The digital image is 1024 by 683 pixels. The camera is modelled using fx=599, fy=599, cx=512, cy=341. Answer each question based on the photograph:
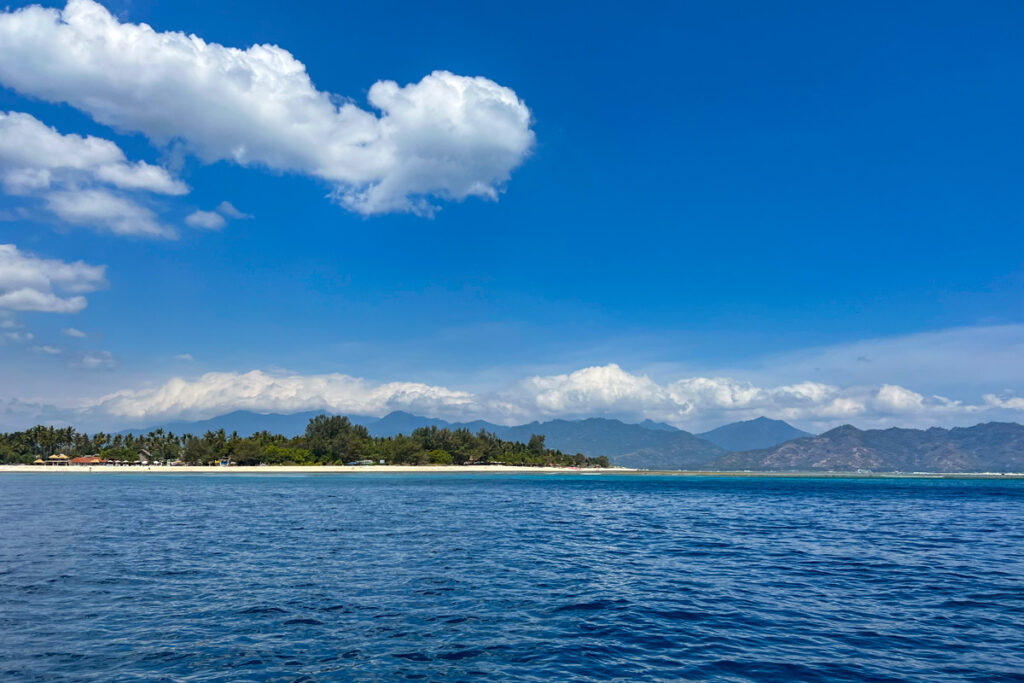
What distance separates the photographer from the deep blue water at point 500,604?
1736 cm

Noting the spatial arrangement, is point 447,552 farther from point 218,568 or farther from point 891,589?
point 891,589

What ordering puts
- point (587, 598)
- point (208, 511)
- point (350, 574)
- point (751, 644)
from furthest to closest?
point (208, 511), point (350, 574), point (587, 598), point (751, 644)

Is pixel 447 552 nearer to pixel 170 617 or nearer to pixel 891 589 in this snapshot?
pixel 170 617

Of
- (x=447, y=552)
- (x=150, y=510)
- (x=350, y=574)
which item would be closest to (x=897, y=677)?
(x=350, y=574)

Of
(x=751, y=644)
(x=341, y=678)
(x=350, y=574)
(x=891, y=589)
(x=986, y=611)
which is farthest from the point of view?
(x=350, y=574)

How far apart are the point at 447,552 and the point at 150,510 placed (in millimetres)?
45544

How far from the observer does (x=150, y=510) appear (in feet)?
216

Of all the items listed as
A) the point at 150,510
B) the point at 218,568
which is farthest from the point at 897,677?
the point at 150,510

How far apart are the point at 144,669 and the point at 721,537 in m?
41.4

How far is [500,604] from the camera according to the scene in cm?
2464

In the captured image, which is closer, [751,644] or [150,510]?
[751,644]

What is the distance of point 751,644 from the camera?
19.5 meters

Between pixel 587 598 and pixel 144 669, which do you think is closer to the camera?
pixel 144 669

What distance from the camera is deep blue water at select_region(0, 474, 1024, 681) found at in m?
17.4
